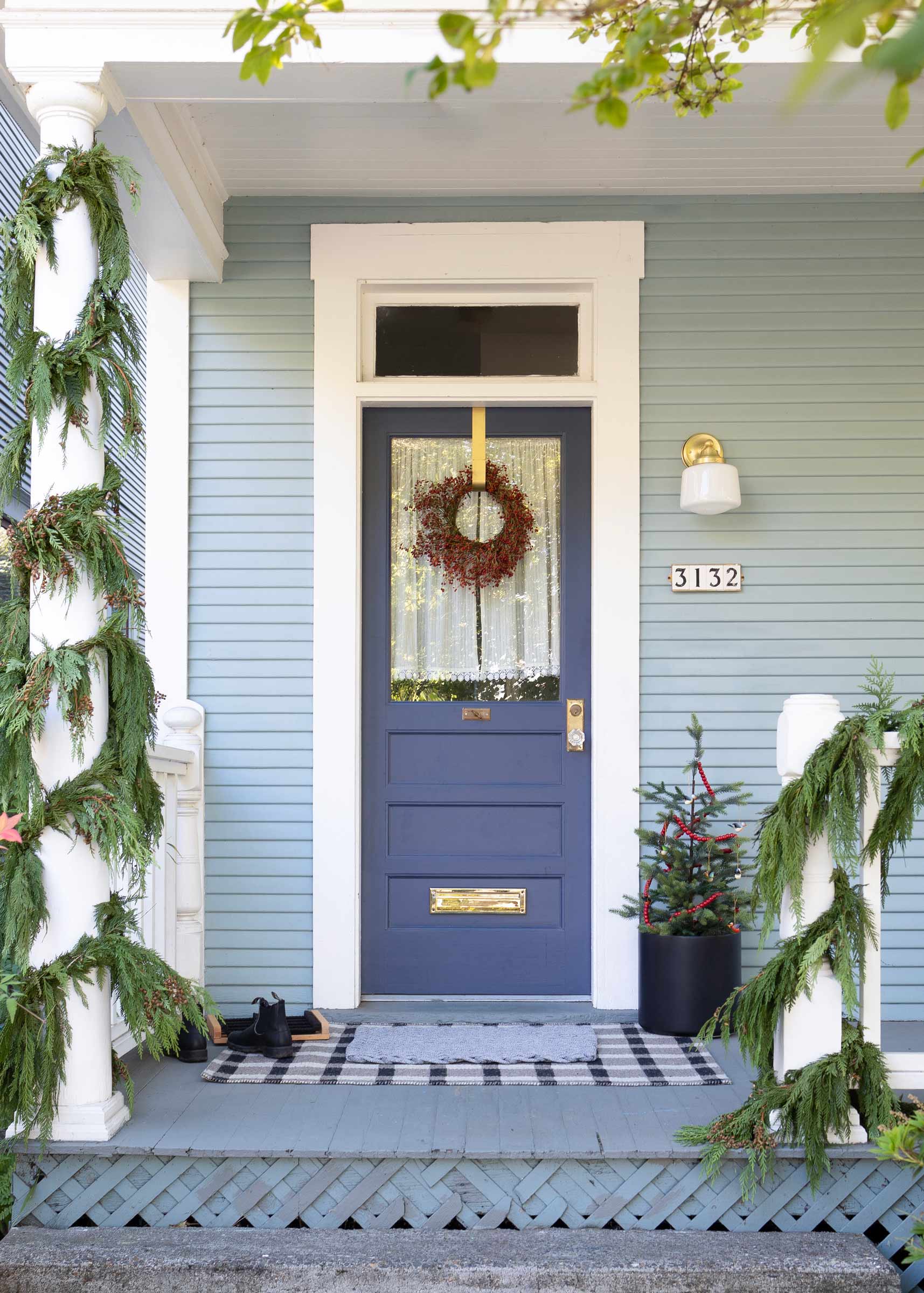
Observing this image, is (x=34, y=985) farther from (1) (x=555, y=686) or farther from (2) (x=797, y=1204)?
(1) (x=555, y=686)

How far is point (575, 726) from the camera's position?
371cm

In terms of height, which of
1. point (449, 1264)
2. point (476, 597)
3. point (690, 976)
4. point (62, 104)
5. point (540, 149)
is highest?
point (540, 149)

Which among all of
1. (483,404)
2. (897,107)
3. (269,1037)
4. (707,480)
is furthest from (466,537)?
(897,107)

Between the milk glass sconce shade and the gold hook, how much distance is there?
0.67m

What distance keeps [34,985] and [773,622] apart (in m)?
2.50

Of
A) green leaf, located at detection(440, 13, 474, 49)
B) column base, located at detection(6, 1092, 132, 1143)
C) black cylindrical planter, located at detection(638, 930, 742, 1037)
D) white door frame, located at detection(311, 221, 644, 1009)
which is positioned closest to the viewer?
green leaf, located at detection(440, 13, 474, 49)

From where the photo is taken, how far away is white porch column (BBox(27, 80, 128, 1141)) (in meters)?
2.34

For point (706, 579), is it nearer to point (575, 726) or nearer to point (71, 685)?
point (575, 726)

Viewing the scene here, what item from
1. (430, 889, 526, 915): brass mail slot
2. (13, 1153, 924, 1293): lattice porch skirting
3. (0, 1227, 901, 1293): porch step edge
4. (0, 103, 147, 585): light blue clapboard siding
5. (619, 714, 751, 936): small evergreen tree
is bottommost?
(0, 1227, 901, 1293): porch step edge

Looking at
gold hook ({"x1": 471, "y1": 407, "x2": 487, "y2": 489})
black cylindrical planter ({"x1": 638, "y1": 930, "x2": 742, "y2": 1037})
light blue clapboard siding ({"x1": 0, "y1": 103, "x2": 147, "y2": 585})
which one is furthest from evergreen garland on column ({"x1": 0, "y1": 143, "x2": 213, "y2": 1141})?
light blue clapboard siding ({"x1": 0, "y1": 103, "x2": 147, "y2": 585})

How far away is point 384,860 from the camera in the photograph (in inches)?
146

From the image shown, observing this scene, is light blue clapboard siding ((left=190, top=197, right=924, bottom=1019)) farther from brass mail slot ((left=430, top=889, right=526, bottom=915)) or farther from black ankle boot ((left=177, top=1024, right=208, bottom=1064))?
black ankle boot ((left=177, top=1024, right=208, bottom=1064))

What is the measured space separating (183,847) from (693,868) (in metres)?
1.58

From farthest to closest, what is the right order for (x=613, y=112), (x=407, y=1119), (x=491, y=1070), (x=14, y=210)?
1. (x=14, y=210)
2. (x=491, y=1070)
3. (x=407, y=1119)
4. (x=613, y=112)
